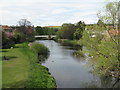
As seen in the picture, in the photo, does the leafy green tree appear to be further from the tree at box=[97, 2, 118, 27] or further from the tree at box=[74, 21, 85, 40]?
the tree at box=[97, 2, 118, 27]

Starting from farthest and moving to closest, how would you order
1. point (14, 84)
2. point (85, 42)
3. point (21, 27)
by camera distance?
point (21, 27)
point (85, 42)
point (14, 84)

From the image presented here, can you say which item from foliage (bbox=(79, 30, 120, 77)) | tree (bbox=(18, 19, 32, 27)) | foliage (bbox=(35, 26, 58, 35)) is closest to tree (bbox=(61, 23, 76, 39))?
tree (bbox=(18, 19, 32, 27))

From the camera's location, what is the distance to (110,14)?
17312mm

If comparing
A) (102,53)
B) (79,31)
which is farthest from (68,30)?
(102,53)

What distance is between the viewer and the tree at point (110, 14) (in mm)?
17016

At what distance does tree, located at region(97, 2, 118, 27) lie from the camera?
17016 millimetres

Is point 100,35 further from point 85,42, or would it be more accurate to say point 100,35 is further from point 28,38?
point 28,38

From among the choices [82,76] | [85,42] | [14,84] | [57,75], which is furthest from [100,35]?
[14,84]

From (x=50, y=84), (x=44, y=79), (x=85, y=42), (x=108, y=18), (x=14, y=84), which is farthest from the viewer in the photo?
(x=85, y=42)

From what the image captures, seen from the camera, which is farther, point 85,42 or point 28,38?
point 28,38

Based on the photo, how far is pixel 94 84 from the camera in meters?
17.0

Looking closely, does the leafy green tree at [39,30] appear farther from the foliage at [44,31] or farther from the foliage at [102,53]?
the foliage at [102,53]

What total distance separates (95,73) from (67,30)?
62.7m

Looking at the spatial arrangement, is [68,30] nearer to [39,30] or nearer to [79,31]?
[39,30]
